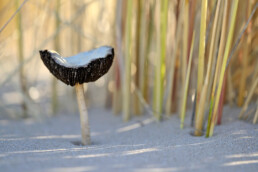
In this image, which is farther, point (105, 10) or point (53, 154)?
point (105, 10)

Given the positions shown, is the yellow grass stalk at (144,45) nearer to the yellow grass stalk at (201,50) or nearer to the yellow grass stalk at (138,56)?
the yellow grass stalk at (138,56)

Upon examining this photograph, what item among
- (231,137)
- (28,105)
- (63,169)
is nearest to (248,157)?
(231,137)

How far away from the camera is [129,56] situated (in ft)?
4.67

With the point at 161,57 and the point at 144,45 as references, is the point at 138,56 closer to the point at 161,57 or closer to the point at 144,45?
the point at 144,45

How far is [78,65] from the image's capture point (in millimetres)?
1017

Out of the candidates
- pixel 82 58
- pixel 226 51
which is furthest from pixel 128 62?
pixel 226 51

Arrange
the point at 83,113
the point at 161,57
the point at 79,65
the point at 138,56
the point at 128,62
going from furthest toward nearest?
the point at 138,56 < the point at 128,62 < the point at 161,57 < the point at 83,113 < the point at 79,65

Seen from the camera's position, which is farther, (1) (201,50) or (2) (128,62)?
(2) (128,62)

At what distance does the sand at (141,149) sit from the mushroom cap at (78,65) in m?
0.24

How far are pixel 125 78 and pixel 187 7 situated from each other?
440 millimetres

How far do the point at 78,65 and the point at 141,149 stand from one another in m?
0.34

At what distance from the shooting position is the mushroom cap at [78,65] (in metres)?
1.00

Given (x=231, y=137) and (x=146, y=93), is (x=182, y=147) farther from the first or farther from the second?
(x=146, y=93)

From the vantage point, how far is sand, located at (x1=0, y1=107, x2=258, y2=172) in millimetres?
863
